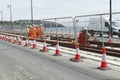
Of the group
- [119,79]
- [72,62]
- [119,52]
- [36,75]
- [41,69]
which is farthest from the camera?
[119,52]

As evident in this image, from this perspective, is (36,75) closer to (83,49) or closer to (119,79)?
(119,79)

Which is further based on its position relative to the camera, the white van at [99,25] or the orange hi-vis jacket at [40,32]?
the orange hi-vis jacket at [40,32]

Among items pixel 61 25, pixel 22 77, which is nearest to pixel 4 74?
pixel 22 77

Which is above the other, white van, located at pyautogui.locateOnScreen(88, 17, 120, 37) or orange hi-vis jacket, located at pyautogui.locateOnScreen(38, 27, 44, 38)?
white van, located at pyautogui.locateOnScreen(88, 17, 120, 37)

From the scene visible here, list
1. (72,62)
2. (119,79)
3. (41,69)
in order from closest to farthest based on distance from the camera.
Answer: (119,79) < (41,69) < (72,62)

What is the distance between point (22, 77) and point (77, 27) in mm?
15245

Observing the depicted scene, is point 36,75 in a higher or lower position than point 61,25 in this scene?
lower

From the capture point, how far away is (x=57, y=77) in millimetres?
10266

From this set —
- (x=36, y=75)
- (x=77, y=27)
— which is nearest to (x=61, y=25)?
(x=77, y=27)

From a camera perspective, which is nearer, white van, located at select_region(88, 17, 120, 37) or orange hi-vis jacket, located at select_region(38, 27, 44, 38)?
white van, located at select_region(88, 17, 120, 37)

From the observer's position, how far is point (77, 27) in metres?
25.1

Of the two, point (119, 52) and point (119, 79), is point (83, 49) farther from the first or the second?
point (119, 79)

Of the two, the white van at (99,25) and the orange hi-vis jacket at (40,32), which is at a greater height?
the white van at (99,25)

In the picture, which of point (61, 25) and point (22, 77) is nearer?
point (22, 77)
